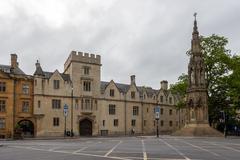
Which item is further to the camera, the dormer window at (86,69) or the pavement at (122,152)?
the dormer window at (86,69)

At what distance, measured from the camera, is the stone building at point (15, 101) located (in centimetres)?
5981

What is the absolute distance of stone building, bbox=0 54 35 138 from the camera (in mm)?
59812

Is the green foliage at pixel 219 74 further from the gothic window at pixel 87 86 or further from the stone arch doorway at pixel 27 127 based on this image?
the stone arch doorway at pixel 27 127

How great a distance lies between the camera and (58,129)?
64875 mm

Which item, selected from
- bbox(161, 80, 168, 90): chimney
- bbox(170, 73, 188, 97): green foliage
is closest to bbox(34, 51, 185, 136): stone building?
bbox(161, 80, 168, 90): chimney

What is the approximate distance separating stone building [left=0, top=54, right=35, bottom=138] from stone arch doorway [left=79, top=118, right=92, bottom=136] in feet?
29.7

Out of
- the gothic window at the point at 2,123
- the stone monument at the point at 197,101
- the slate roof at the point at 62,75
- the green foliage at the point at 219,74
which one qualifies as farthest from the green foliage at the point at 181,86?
the gothic window at the point at 2,123

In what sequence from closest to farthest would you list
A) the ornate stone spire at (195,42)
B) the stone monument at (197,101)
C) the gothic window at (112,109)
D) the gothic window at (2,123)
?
the stone monument at (197,101), the ornate stone spire at (195,42), the gothic window at (2,123), the gothic window at (112,109)

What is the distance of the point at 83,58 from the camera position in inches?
2731

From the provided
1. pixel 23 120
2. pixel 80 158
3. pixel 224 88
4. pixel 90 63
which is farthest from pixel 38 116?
pixel 80 158

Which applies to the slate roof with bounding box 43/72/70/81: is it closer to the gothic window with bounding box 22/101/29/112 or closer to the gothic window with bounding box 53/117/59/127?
the gothic window with bounding box 22/101/29/112

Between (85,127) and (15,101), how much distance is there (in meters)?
14.1

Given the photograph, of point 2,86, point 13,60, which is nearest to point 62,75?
point 13,60

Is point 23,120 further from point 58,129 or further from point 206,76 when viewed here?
point 206,76
